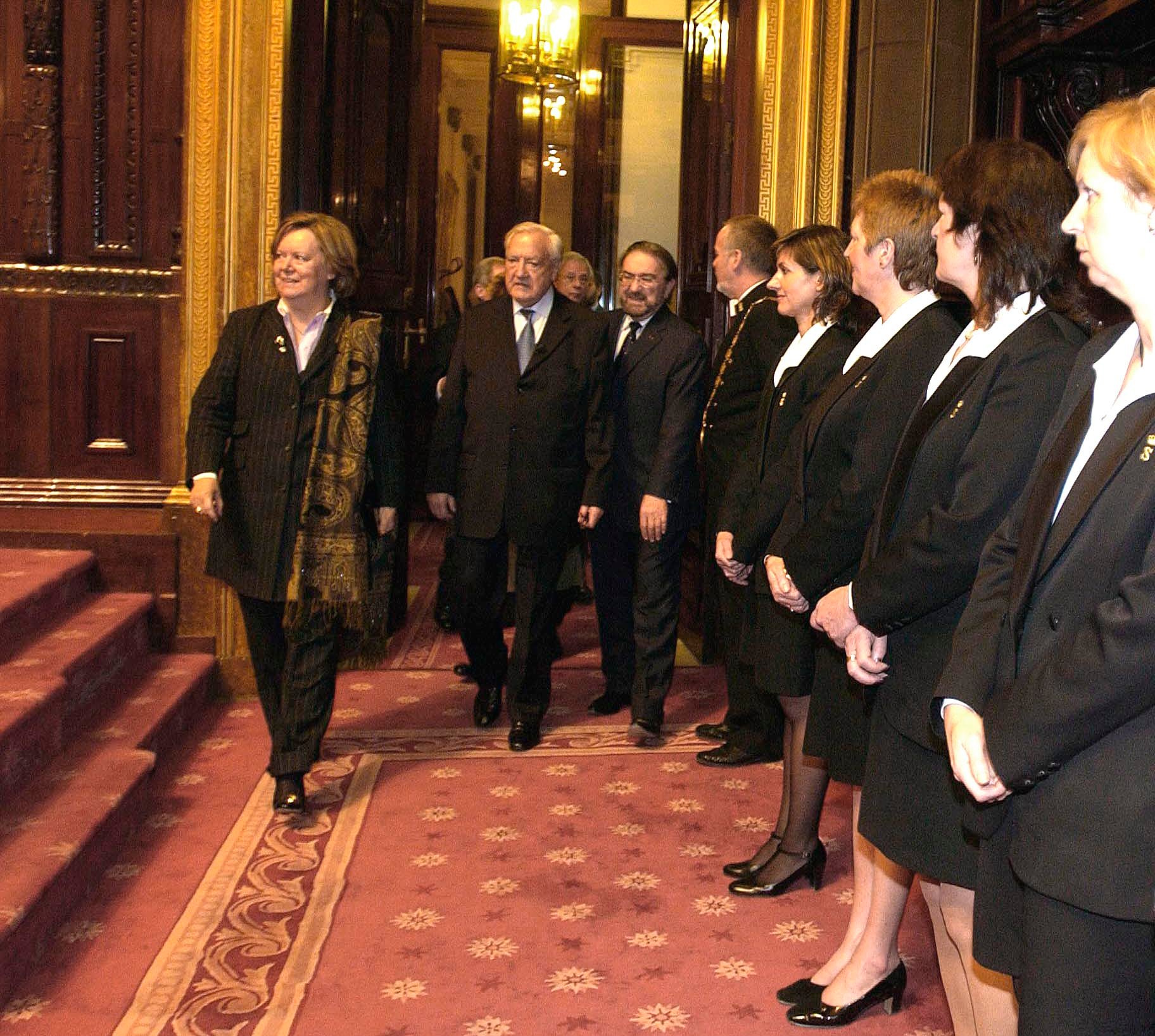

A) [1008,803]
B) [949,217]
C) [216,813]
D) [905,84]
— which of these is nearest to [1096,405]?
[1008,803]

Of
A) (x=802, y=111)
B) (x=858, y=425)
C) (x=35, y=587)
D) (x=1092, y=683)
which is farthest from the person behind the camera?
(x=802, y=111)

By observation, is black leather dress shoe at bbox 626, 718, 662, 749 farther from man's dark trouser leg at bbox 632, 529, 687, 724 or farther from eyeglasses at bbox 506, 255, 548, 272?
eyeglasses at bbox 506, 255, 548, 272

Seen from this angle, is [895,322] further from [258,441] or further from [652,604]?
[652,604]

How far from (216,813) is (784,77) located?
3.69m

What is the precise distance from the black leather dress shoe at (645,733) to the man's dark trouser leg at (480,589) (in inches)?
21.6

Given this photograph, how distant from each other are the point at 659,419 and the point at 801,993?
236cm

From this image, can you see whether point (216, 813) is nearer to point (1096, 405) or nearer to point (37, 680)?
point (37, 680)

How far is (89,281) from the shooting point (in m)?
5.27

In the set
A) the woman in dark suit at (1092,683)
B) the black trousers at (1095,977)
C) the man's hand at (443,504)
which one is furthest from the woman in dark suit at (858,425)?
the man's hand at (443,504)

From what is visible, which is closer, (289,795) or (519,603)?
(289,795)

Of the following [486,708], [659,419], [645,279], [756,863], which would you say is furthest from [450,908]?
[645,279]

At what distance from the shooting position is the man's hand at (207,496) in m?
3.79

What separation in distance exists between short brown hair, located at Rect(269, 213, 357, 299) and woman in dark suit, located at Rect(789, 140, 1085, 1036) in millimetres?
2163

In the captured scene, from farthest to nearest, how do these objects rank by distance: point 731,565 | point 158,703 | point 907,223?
point 158,703 → point 731,565 → point 907,223
